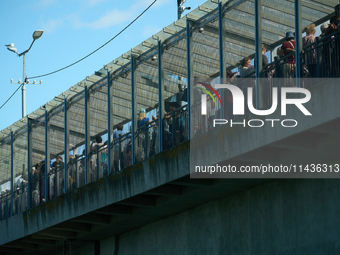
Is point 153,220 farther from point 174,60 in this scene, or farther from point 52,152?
point 174,60

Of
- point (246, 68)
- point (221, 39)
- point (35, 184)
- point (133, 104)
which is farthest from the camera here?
point (35, 184)

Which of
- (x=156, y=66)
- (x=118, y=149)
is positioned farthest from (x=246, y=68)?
(x=118, y=149)

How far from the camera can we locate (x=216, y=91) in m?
15.5

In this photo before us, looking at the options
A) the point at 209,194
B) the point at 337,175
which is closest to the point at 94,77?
the point at 209,194

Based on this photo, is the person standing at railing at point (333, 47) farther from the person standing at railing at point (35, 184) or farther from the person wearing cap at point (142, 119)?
the person standing at railing at point (35, 184)

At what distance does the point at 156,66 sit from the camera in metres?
17.8

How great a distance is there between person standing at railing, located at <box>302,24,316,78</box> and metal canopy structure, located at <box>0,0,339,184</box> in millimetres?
168

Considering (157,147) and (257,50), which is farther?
(157,147)

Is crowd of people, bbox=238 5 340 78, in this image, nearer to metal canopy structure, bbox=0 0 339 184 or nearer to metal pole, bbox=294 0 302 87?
metal pole, bbox=294 0 302 87

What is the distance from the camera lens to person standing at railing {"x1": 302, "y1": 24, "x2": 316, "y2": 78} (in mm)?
12984

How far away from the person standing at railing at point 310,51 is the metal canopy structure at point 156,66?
0.17m

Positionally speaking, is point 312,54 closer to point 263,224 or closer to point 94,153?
point 263,224

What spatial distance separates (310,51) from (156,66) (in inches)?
212

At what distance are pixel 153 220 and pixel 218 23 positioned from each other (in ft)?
23.4
